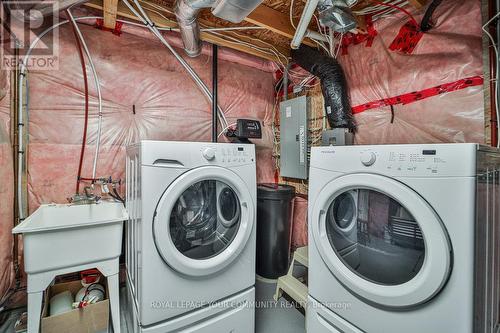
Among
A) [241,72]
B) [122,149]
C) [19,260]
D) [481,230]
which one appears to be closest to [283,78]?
[241,72]

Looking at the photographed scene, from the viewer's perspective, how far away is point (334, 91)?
63.9 inches

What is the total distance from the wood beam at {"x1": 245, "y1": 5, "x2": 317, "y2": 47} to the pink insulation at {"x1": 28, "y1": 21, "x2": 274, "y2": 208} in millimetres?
639

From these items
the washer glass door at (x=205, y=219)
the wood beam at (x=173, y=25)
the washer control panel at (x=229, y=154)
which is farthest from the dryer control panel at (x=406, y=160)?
the wood beam at (x=173, y=25)

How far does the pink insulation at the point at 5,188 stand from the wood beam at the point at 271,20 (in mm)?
1579

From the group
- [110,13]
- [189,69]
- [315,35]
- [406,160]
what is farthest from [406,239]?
[110,13]

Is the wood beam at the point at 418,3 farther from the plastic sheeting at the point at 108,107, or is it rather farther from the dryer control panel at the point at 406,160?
the plastic sheeting at the point at 108,107

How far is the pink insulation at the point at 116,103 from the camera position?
148cm

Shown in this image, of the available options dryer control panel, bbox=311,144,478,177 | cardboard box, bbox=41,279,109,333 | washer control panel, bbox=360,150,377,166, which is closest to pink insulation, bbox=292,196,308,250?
dryer control panel, bbox=311,144,478,177

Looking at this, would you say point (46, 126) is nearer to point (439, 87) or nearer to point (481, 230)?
point (481, 230)

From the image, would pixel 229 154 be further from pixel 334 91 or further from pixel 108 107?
pixel 108 107

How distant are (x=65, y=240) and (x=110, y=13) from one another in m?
1.42

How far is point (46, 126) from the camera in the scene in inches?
58.2

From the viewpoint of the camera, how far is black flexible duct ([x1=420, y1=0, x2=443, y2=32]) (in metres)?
1.20

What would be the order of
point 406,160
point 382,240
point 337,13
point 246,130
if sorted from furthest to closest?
point 246,130 → point 337,13 → point 382,240 → point 406,160
